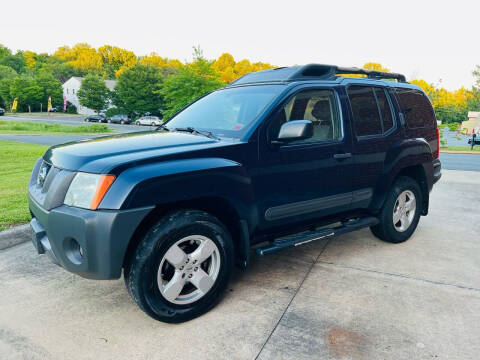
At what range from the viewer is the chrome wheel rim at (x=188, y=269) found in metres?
2.69

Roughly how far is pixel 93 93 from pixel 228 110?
6451cm

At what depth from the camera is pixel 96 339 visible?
2602 millimetres

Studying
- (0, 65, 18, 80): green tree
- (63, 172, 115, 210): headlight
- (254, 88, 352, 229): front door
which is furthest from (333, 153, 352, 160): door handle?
(0, 65, 18, 80): green tree

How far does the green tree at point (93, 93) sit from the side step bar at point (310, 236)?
6473cm

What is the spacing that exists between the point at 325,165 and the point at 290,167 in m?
0.44

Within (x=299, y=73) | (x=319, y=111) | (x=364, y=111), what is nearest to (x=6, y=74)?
(x=299, y=73)

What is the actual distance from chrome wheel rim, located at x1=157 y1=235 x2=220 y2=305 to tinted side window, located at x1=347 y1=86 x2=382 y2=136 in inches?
78.1

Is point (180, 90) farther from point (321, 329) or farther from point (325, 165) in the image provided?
point (321, 329)

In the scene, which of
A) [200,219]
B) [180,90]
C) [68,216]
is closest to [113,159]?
[68,216]

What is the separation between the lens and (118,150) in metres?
2.79

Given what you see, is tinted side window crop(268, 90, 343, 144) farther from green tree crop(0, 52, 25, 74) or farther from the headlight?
green tree crop(0, 52, 25, 74)

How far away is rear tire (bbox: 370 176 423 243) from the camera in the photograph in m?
4.27

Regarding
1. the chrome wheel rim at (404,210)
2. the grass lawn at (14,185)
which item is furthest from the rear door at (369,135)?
the grass lawn at (14,185)

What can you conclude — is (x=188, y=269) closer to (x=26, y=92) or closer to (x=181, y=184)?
(x=181, y=184)
